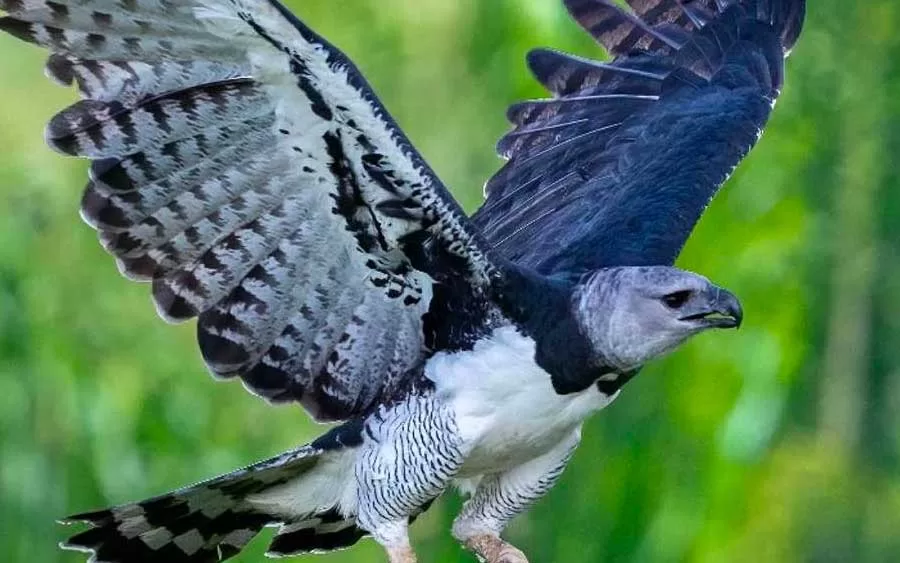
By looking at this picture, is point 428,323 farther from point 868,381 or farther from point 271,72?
point 868,381

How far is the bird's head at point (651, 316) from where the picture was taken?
641cm

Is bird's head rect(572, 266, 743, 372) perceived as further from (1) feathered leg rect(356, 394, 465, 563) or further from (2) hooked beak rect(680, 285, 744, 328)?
(1) feathered leg rect(356, 394, 465, 563)

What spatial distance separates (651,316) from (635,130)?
1673 millimetres

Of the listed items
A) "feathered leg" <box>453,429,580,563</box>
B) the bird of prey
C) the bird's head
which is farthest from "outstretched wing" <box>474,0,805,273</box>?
"feathered leg" <box>453,429,580,563</box>

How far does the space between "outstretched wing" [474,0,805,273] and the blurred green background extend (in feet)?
4.24

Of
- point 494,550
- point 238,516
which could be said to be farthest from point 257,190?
point 494,550

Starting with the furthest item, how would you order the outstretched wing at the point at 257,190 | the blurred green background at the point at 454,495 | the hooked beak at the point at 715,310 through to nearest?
the blurred green background at the point at 454,495, the hooked beak at the point at 715,310, the outstretched wing at the point at 257,190

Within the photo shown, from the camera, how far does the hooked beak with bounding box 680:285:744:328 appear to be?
639 cm

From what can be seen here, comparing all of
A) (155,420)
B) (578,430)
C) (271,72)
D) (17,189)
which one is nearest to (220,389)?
(155,420)

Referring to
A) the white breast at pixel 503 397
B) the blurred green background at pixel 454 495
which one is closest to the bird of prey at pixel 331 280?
the white breast at pixel 503 397

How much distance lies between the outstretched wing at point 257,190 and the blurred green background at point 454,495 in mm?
2328

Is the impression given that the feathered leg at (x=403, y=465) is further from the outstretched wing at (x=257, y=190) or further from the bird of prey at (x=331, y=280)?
the outstretched wing at (x=257, y=190)

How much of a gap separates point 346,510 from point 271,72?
1.65 meters

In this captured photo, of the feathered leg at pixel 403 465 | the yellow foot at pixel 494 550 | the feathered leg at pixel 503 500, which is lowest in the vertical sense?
the yellow foot at pixel 494 550
